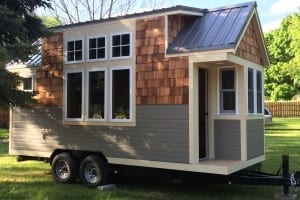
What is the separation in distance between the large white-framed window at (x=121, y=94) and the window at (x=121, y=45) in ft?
1.05

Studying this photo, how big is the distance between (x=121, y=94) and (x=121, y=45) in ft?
3.63

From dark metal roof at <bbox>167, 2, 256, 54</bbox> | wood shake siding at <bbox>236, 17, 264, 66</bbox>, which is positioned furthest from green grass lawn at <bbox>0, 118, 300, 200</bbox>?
dark metal roof at <bbox>167, 2, 256, 54</bbox>

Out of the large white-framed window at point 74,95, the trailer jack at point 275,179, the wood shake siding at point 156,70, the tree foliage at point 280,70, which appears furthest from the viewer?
the tree foliage at point 280,70

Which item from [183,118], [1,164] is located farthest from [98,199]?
[1,164]

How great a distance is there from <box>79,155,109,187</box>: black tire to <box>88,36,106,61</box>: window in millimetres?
2330

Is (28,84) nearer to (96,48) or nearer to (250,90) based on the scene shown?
(96,48)

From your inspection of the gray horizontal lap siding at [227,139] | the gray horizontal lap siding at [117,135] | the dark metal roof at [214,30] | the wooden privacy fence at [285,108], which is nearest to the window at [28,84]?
the gray horizontal lap siding at [117,135]

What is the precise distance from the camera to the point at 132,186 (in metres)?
11.1

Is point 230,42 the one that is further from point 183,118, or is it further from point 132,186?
point 132,186

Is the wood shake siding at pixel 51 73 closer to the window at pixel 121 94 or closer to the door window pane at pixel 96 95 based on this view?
the door window pane at pixel 96 95

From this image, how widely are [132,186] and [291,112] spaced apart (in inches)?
1546

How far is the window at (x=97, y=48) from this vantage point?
36.7ft

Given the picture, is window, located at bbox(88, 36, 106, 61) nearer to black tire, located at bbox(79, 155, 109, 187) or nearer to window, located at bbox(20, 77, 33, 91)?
window, located at bbox(20, 77, 33, 91)

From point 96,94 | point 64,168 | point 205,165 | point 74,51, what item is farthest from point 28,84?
point 205,165
